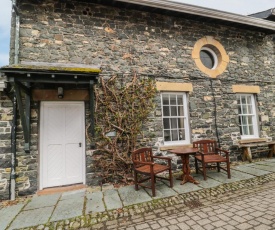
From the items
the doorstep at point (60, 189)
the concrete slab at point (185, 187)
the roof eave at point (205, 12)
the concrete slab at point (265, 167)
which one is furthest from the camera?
the roof eave at point (205, 12)

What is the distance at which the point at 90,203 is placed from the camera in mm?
3311

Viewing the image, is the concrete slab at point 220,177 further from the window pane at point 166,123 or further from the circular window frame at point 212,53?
the circular window frame at point 212,53

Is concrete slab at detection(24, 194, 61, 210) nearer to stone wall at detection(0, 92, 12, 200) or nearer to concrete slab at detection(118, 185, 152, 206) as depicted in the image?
stone wall at detection(0, 92, 12, 200)

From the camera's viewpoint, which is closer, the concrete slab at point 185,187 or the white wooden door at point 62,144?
the concrete slab at point 185,187

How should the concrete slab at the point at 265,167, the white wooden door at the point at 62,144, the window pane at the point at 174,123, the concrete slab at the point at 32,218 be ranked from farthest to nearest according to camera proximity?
the window pane at the point at 174,123, the concrete slab at the point at 265,167, the white wooden door at the point at 62,144, the concrete slab at the point at 32,218

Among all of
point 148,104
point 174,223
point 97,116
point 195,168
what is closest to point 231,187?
point 195,168

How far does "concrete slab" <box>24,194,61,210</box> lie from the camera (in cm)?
333

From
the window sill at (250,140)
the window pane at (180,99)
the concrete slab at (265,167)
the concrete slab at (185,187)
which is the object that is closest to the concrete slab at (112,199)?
the concrete slab at (185,187)

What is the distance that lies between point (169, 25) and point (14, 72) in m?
4.59

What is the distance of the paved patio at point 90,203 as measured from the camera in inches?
110

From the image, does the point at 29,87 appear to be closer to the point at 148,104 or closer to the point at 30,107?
the point at 30,107

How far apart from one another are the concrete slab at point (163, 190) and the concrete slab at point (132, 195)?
0.52ft

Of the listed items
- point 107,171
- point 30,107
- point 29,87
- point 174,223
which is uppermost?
point 29,87

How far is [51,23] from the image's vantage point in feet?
14.5
